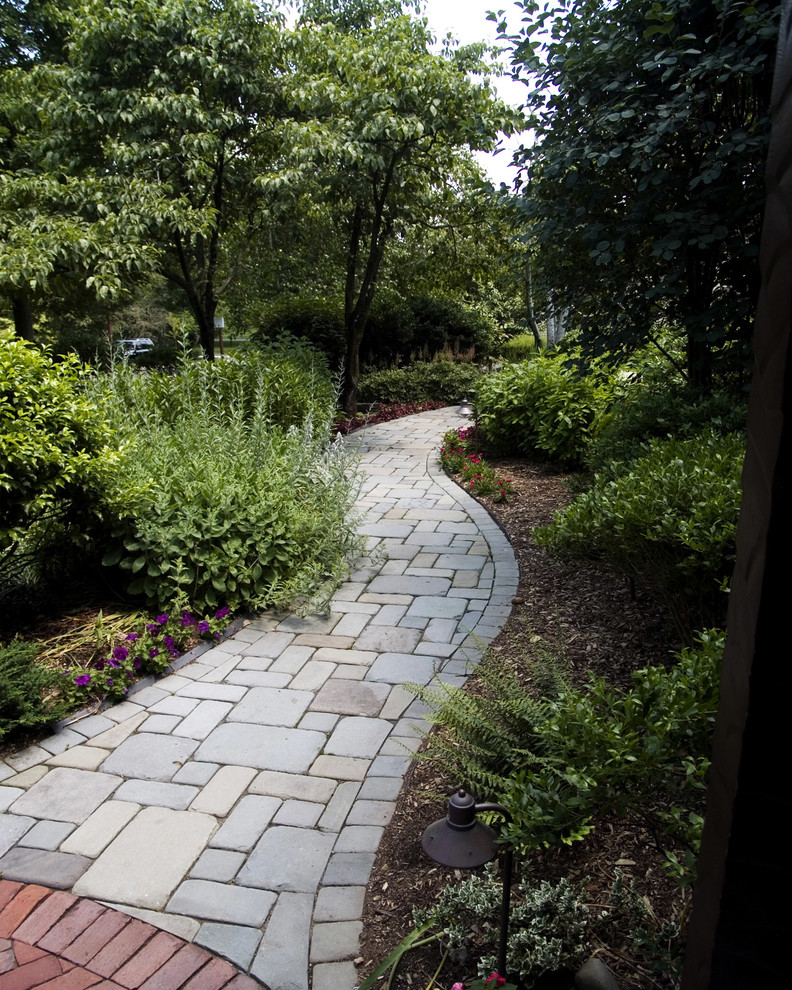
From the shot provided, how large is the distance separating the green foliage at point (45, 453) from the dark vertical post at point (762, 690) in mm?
3029

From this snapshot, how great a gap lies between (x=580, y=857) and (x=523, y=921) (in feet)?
1.17

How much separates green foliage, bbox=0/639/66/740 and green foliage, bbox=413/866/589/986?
5.89 feet

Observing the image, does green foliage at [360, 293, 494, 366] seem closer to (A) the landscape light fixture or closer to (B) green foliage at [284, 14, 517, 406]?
(B) green foliage at [284, 14, 517, 406]

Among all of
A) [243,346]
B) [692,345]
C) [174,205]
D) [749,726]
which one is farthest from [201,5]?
[749,726]

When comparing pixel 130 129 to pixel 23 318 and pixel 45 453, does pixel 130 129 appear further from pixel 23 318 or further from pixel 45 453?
pixel 23 318

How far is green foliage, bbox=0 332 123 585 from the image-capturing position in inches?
125

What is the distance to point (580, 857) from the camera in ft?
7.06

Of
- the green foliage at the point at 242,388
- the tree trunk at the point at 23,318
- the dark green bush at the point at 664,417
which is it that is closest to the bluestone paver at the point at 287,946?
the dark green bush at the point at 664,417

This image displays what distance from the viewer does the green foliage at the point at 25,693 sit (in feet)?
9.37

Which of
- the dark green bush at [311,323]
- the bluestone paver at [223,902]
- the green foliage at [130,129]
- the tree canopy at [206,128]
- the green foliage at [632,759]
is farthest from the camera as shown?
the dark green bush at [311,323]

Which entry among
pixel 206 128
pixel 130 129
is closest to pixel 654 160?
pixel 206 128

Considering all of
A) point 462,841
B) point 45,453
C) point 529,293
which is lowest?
point 462,841

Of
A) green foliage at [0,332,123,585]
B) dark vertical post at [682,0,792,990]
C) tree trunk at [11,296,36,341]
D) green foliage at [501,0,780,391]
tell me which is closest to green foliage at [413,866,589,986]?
dark vertical post at [682,0,792,990]

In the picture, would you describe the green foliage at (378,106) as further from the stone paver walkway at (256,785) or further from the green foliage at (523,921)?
the green foliage at (523,921)
